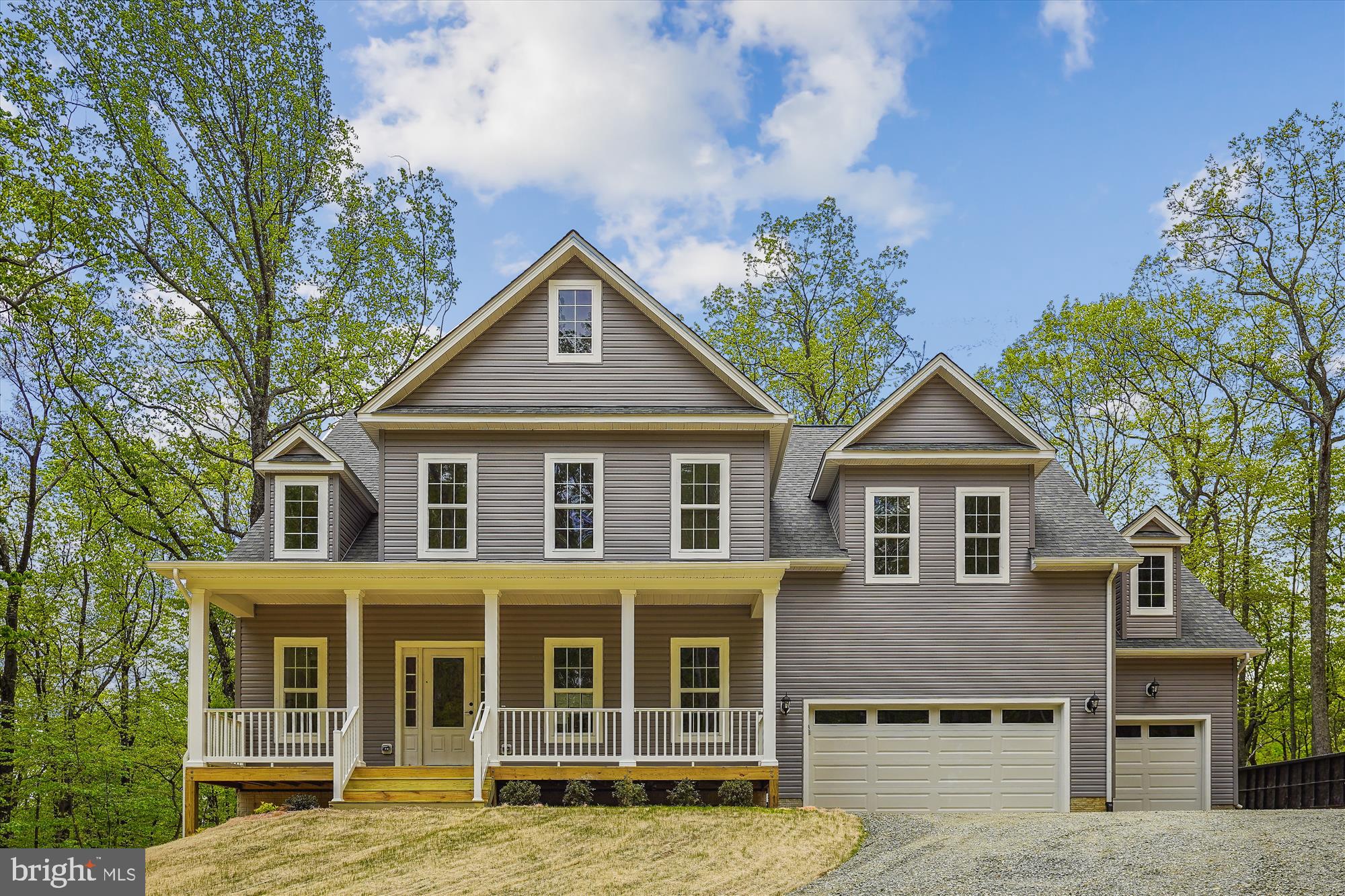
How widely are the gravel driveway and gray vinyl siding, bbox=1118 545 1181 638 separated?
5.39 m

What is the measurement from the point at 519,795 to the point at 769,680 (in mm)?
3896

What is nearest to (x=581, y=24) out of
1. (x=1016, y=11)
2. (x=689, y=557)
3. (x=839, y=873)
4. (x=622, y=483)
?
(x=1016, y=11)

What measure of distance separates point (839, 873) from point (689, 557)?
6.28 metres

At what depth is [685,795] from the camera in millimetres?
14508

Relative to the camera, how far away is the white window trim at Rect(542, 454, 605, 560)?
53.2 feet

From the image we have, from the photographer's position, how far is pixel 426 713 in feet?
54.9

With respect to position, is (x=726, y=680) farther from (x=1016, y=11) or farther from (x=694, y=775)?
(x=1016, y=11)

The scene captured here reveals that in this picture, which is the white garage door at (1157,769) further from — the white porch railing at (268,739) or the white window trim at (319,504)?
the white window trim at (319,504)

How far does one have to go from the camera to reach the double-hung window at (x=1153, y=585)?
18.5 metres

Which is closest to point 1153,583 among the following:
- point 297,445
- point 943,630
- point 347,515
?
point 943,630

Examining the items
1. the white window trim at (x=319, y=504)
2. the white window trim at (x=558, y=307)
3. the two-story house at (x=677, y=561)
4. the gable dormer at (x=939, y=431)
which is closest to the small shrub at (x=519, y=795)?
the two-story house at (x=677, y=561)

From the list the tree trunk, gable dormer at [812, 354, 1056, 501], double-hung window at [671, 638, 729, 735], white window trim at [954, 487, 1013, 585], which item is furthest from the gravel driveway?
the tree trunk

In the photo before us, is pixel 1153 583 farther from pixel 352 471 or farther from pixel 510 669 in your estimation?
pixel 352 471

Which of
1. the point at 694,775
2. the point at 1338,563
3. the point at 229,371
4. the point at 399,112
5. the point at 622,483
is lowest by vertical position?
the point at 694,775
